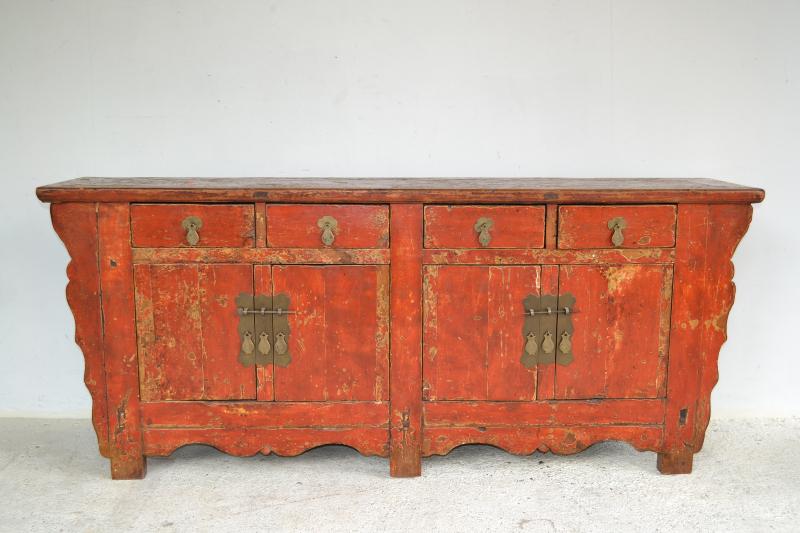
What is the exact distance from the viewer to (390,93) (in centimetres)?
377

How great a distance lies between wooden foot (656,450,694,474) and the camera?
131 inches

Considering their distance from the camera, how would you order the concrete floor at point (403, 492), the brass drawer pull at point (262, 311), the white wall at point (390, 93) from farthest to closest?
1. the white wall at point (390, 93)
2. the brass drawer pull at point (262, 311)
3. the concrete floor at point (403, 492)

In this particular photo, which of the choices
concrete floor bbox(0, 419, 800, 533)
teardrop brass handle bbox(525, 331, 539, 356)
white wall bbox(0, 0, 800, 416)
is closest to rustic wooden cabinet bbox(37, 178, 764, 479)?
teardrop brass handle bbox(525, 331, 539, 356)

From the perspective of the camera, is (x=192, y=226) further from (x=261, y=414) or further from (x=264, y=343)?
(x=261, y=414)

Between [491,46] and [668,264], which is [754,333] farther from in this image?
[491,46]

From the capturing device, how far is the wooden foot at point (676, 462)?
3.32 meters

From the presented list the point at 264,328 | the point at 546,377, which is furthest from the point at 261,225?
the point at 546,377

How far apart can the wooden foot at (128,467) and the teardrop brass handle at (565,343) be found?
66.1 inches

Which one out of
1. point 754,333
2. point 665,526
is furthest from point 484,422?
point 754,333

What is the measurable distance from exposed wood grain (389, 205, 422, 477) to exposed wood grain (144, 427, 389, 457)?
79 mm

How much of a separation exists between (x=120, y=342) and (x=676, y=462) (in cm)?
222

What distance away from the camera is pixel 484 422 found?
3283 mm

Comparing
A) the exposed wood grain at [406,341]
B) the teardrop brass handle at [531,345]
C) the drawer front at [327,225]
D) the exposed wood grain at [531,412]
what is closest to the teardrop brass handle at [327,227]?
the drawer front at [327,225]

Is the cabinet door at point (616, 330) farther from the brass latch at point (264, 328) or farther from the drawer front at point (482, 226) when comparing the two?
the brass latch at point (264, 328)
